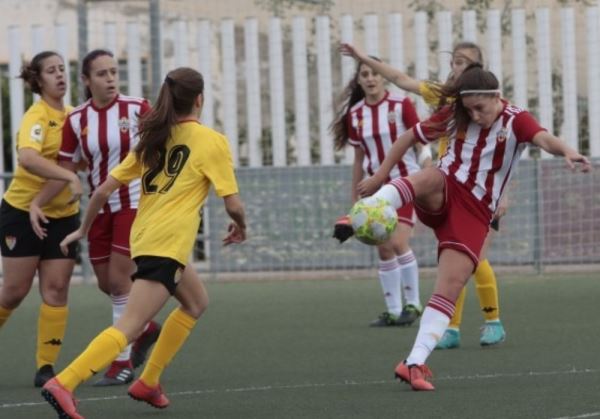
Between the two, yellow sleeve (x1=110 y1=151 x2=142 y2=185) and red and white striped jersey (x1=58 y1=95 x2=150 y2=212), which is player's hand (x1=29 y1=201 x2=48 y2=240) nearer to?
red and white striped jersey (x1=58 y1=95 x2=150 y2=212)

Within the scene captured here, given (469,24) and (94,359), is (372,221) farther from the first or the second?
(469,24)

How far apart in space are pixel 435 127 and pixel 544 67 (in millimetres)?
8884

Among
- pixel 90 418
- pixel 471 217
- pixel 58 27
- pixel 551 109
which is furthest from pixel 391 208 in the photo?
pixel 58 27

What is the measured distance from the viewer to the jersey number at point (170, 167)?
7137mm

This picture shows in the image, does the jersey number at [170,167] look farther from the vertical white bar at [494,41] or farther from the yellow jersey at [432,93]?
the vertical white bar at [494,41]

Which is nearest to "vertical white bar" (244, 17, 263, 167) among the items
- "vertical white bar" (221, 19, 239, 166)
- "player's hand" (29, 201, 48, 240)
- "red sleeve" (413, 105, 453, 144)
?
"vertical white bar" (221, 19, 239, 166)

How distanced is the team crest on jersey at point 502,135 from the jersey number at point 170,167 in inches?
69.8

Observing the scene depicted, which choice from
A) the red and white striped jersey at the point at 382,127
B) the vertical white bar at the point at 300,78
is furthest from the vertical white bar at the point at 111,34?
the red and white striped jersey at the point at 382,127

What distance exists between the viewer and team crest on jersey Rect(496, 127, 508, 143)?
26.6 feet

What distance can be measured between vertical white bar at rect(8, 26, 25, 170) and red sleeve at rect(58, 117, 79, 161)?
9003 millimetres

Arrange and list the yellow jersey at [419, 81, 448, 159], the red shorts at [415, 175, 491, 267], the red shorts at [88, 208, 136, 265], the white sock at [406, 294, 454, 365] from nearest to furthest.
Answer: the white sock at [406, 294, 454, 365] → the red shorts at [415, 175, 491, 267] → the red shorts at [88, 208, 136, 265] → the yellow jersey at [419, 81, 448, 159]

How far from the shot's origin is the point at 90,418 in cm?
740

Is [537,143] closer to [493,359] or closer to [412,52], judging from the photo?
[493,359]

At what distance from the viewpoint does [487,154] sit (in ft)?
26.8
